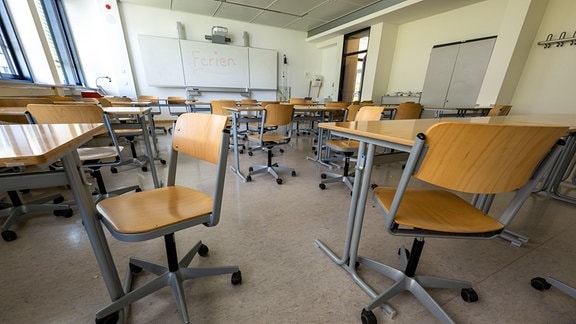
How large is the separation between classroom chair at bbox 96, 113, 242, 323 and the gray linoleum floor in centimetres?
10

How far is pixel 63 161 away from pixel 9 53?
501 centimetres

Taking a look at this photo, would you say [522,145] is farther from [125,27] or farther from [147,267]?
[125,27]

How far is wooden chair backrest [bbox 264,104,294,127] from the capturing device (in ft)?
7.75

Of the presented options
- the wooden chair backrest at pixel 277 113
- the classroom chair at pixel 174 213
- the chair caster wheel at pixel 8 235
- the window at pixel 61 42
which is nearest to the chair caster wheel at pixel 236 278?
the classroom chair at pixel 174 213

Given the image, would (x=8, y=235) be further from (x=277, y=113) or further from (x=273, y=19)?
(x=273, y=19)

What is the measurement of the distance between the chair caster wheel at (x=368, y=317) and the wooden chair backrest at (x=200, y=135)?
0.90 meters

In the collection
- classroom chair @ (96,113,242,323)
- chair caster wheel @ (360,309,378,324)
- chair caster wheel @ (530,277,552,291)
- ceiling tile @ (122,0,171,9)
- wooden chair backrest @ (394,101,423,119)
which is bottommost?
chair caster wheel @ (530,277,552,291)

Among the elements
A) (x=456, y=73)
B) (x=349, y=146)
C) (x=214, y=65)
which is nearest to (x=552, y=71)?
(x=456, y=73)

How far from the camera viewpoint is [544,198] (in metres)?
2.24

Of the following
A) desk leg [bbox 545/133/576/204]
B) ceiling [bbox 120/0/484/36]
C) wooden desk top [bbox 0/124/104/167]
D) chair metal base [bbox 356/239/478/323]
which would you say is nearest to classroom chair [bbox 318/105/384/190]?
chair metal base [bbox 356/239/478/323]

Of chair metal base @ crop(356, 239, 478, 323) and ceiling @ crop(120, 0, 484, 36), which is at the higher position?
ceiling @ crop(120, 0, 484, 36)

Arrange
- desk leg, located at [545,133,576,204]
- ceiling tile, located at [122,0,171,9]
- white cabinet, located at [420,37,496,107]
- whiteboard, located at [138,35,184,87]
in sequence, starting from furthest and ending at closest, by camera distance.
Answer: whiteboard, located at [138,35,184,87]
ceiling tile, located at [122,0,171,9]
white cabinet, located at [420,37,496,107]
desk leg, located at [545,133,576,204]

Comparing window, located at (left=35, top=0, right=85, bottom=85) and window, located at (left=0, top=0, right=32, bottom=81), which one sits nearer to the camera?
window, located at (left=0, top=0, right=32, bottom=81)

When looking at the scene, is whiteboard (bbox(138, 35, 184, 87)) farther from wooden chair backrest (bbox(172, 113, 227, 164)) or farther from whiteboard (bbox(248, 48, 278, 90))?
wooden chair backrest (bbox(172, 113, 227, 164))
